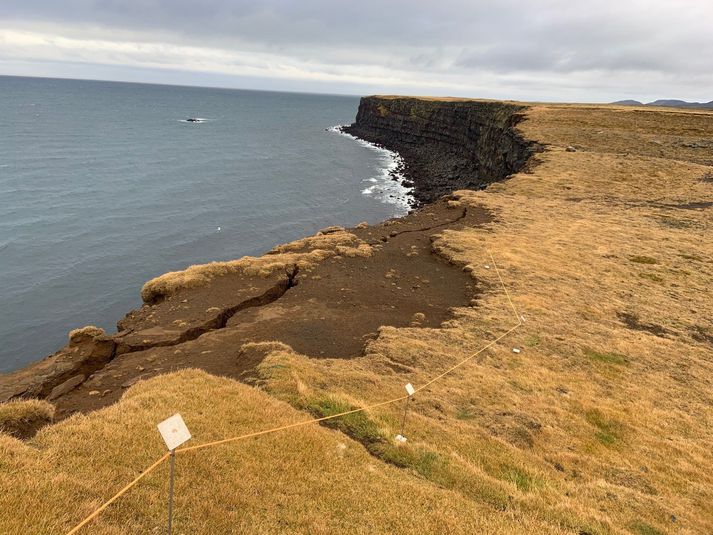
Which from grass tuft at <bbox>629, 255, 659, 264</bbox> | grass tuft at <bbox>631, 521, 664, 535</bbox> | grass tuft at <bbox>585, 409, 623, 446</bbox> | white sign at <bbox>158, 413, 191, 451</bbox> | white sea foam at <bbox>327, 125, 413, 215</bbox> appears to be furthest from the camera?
white sea foam at <bbox>327, 125, 413, 215</bbox>

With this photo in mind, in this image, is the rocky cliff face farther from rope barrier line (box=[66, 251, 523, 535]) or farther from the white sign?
the white sign

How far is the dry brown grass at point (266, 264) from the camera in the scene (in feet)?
85.1

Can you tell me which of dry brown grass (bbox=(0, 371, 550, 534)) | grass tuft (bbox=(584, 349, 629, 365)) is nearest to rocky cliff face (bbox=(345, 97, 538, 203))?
grass tuft (bbox=(584, 349, 629, 365))

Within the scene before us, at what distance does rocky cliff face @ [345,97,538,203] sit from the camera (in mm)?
76562

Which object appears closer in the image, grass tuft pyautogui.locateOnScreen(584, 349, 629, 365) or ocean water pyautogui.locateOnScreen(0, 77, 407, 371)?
grass tuft pyautogui.locateOnScreen(584, 349, 629, 365)

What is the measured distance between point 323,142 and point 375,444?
14563 centimetres

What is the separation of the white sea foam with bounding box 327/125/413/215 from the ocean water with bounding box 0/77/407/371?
53 centimetres

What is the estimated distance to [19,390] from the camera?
17.3 m

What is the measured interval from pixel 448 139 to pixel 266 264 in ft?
336

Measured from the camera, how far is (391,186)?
3509 inches

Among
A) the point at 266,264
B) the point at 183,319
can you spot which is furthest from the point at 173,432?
the point at 266,264

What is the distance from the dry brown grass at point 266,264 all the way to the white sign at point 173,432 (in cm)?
1908

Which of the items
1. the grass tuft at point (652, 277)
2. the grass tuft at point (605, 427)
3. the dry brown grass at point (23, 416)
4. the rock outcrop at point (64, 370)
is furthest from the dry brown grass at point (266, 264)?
the grass tuft at point (652, 277)

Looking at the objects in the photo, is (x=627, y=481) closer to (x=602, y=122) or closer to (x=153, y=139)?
(x=602, y=122)
